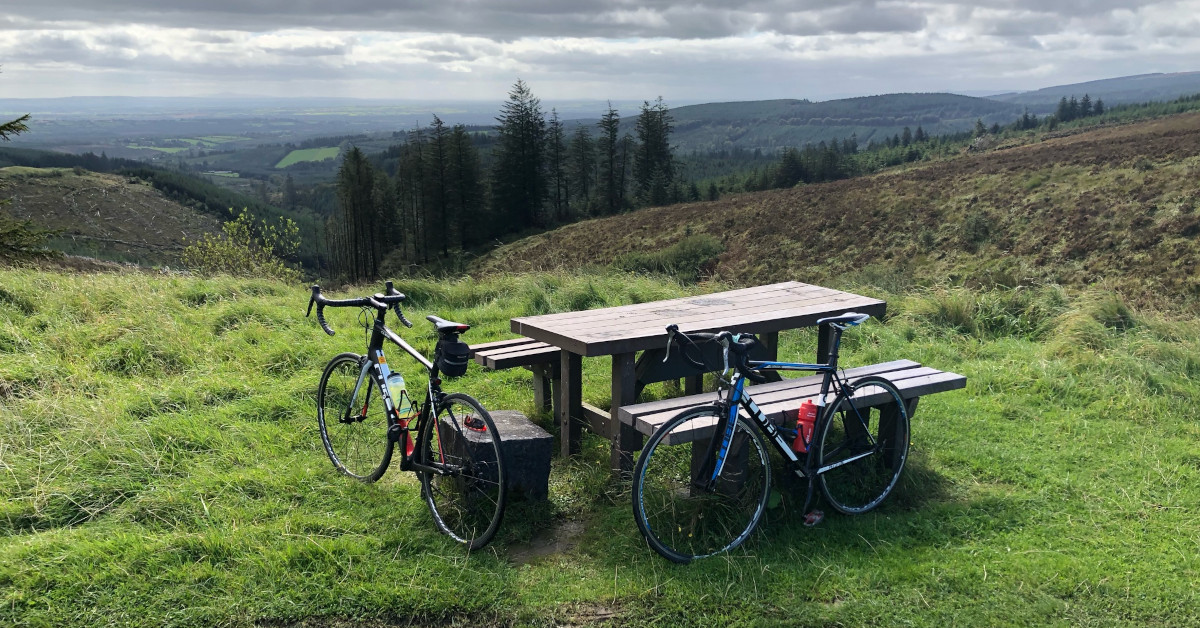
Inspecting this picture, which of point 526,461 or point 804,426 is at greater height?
point 804,426

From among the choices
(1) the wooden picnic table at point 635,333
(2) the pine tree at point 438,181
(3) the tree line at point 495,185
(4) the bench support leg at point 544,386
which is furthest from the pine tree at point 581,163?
(1) the wooden picnic table at point 635,333

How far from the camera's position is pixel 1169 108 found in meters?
59.8

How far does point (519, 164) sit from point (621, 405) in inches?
2240

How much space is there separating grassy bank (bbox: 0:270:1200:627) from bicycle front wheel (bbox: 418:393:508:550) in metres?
0.14

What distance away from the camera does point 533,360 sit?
5098 millimetres

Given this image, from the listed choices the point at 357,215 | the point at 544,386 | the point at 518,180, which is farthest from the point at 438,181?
the point at 544,386

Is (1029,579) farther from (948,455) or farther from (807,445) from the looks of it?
(948,455)

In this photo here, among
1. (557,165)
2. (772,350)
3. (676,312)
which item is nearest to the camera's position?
(676,312)

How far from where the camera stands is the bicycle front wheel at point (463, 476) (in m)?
3.60

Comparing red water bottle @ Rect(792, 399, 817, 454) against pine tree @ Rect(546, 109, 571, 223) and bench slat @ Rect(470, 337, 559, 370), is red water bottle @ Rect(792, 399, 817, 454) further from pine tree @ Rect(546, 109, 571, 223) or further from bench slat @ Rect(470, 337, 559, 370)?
pine tree @ Rect(546, 109, 571, 223)

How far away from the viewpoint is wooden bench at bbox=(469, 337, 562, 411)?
4930mm

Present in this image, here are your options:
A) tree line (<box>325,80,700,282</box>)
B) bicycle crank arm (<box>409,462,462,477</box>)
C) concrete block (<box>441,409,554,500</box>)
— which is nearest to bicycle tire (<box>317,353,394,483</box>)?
bicycle crank arm (<box>409,462,462,477</box>)

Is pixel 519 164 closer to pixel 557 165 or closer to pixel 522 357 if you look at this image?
pixel 557 165

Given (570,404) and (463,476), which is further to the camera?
(570,404)
